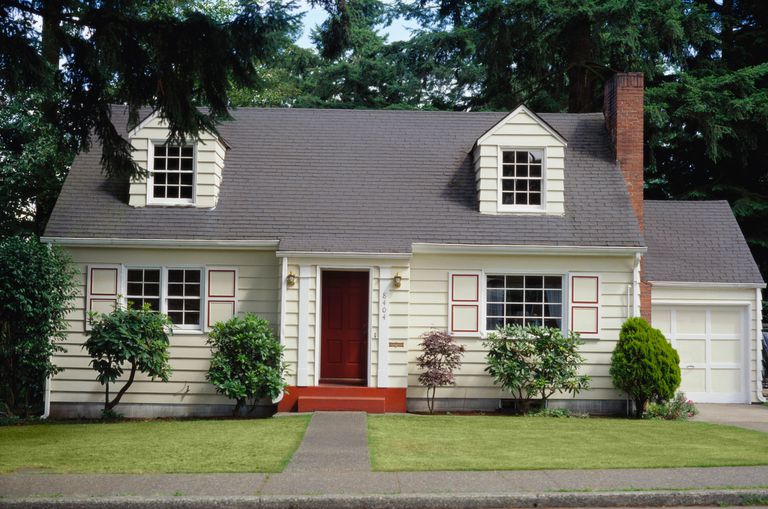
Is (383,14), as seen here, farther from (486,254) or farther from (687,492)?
(687,492)

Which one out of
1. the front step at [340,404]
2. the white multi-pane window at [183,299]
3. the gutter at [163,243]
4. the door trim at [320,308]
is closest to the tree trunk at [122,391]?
the white multi-pane window at [183,299]

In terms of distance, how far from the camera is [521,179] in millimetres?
16078

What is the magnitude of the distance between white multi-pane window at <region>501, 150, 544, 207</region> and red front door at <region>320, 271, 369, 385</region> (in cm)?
338

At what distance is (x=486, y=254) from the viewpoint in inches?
606

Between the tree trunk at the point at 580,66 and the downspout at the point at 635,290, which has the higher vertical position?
the tree trunk at the point at 580,66

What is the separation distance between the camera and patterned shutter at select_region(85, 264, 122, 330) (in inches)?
598

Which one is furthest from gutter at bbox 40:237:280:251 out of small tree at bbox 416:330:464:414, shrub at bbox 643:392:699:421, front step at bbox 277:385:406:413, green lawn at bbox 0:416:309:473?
shrub at bbox 643:392:699:421

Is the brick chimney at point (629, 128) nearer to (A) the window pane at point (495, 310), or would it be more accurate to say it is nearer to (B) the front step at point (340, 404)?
(A) the window pane at point (495, 310)

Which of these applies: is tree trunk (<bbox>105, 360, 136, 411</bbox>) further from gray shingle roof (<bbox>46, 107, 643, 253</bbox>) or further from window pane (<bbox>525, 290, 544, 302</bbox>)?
window pane (<bbox>525, 290, 544, 302</bbox>)

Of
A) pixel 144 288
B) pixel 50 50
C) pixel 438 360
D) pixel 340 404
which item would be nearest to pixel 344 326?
pixel 340 404

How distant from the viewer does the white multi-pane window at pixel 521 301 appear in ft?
50.9

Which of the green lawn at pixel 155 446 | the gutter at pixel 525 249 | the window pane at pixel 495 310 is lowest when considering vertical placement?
the green lawn at pixel 155 446

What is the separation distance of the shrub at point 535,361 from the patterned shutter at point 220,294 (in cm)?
487

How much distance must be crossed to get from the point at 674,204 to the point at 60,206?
1353 centimetres
